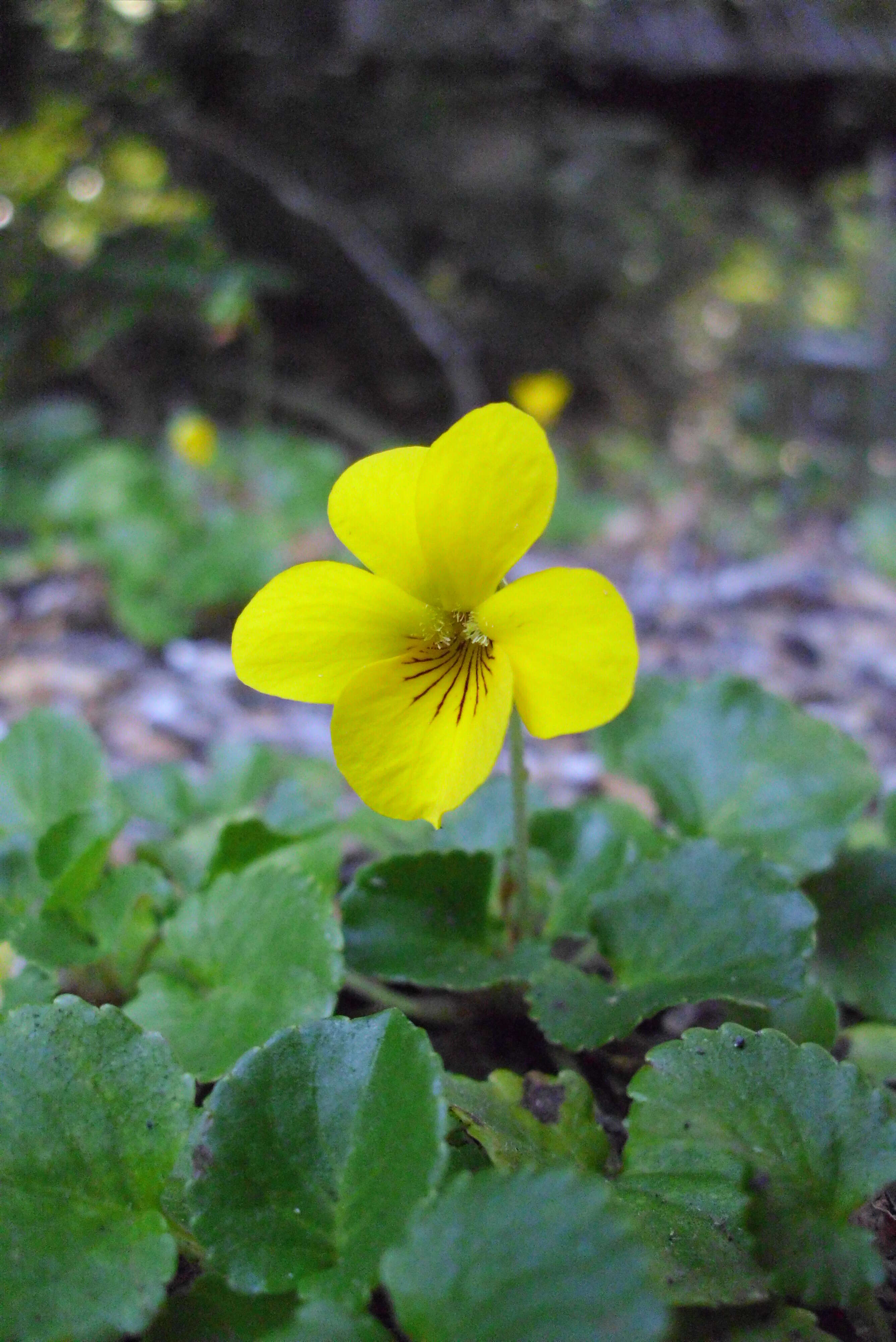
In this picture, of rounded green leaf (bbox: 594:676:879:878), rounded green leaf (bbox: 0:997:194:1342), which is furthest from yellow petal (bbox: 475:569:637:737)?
rounded green leaf (bbox: 594:676:879:878)

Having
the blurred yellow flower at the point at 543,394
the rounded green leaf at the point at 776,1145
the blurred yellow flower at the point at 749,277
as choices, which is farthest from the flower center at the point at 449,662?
the blurred yellow flower at the point at 749,277

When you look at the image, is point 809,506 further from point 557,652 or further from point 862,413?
point 557,652

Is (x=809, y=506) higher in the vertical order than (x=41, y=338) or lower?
lower

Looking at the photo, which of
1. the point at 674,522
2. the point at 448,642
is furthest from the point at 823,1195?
the point at 674,522

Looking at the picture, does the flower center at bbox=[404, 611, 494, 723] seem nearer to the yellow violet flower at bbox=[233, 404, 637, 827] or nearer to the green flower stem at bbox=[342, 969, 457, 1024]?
the yellow violet flower at bbox=[233, 404, 637, 827]

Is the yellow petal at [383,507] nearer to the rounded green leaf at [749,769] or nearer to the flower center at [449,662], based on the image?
the flower center at [449,662]

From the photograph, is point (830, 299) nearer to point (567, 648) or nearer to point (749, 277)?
point (749, 277)
